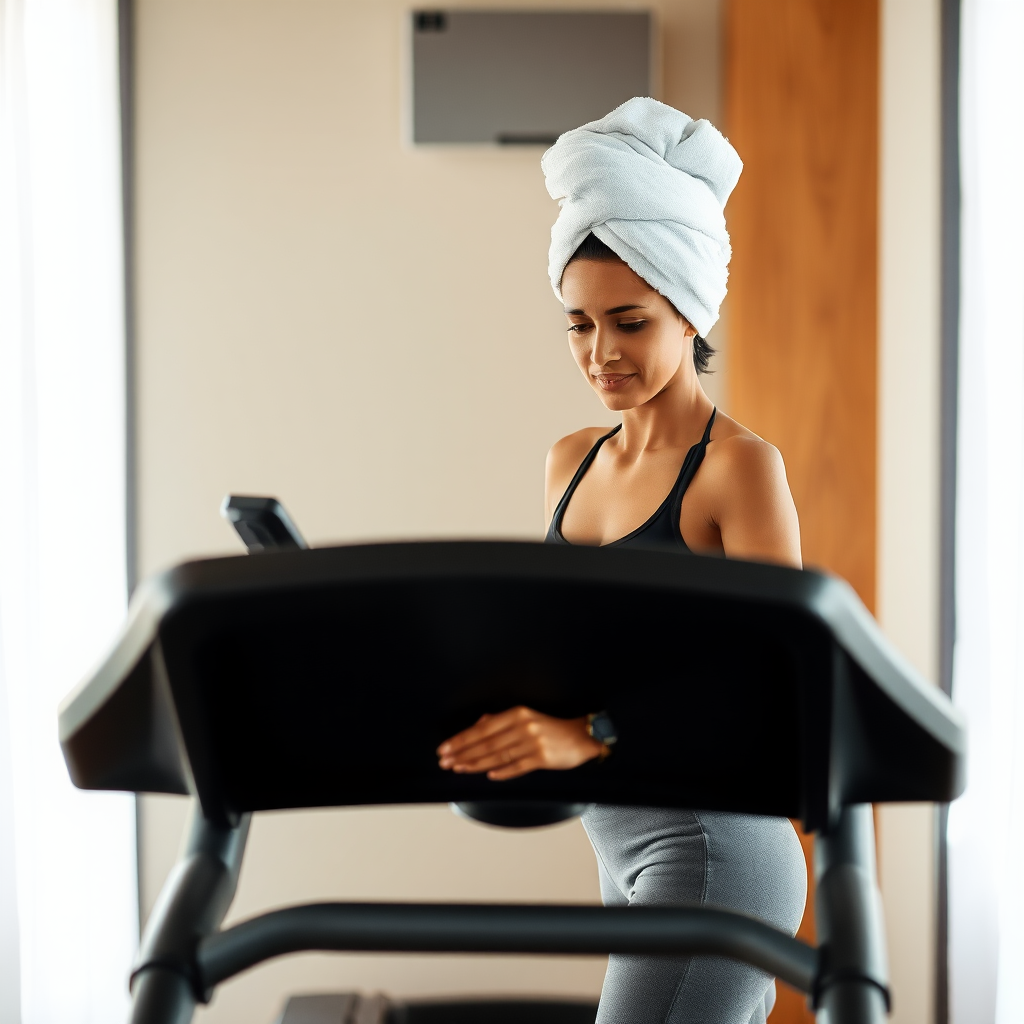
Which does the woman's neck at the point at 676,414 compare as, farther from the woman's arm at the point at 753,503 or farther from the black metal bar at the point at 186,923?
the black metal bar at the point at 186,923

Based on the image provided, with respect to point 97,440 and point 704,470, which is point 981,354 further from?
point 97,440

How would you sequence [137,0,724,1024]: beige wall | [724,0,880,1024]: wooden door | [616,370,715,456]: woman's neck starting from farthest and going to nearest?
1. [137,0,724,1024]: beige wall
2. [724,0,880,1024]: wooden door
3. [616,370,715,456]: woman's neck

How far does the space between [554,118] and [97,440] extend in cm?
123

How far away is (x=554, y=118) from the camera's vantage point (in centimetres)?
224

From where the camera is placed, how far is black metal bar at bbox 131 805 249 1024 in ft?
1.86

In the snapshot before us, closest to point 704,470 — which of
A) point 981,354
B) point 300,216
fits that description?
point 981,354

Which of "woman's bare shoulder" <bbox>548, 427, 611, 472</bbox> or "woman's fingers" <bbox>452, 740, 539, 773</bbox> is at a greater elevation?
"woman's bare shoulder" <bbox>548, 427, 611, 472</bbox>

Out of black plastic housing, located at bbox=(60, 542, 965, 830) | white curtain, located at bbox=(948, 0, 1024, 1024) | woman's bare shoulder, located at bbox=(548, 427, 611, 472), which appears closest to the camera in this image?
black plastic housing, located at bbox=(60, 542, 965, 830)

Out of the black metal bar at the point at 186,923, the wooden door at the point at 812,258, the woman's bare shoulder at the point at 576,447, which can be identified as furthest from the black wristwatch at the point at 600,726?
the wooden door at the point at 812,258

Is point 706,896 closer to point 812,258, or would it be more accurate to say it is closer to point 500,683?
point 500,683

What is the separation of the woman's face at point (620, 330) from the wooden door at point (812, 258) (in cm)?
109

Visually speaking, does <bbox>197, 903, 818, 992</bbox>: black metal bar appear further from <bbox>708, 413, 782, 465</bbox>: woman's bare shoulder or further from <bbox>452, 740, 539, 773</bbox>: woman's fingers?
<bbox>708, 413, 782, 465</bbox>: woman's bare shoulder

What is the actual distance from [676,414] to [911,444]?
3.98ft

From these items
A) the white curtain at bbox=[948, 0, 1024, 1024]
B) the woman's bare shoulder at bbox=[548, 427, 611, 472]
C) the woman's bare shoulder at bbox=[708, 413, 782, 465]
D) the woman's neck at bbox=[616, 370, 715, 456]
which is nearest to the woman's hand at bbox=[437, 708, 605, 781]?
the woman's bare shoulder at bbox=[708, 413, 782, 465]
